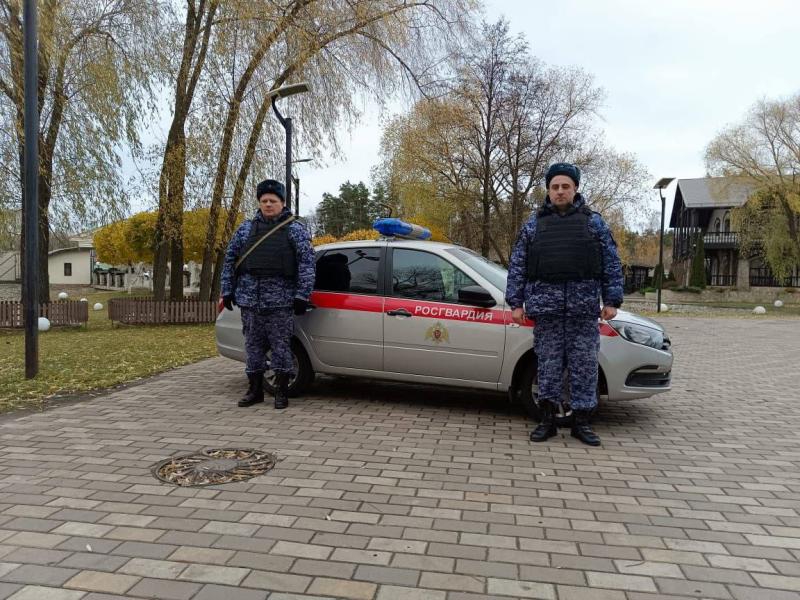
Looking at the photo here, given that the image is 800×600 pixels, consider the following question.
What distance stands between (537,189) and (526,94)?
13.0 feet

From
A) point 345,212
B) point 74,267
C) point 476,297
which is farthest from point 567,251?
point 345,212

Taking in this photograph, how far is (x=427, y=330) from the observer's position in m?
5.45

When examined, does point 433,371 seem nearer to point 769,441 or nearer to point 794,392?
point 769,441

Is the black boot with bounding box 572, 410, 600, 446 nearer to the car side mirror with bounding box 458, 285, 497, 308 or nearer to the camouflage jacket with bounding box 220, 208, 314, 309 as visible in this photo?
the car side mirror with bounding box 458, 285, 497, 308

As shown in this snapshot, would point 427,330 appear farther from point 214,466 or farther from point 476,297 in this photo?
point 214,466

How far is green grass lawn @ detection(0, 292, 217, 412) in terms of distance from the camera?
6360 millimetres

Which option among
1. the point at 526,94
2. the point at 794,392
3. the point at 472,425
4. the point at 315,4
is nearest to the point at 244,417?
the point at 472,425

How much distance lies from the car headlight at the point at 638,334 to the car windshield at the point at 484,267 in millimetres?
1025

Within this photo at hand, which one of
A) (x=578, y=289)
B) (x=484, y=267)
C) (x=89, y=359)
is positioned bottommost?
(x=89, y=359)

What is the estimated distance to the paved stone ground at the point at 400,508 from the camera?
8.34 feet

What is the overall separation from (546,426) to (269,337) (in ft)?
8.62

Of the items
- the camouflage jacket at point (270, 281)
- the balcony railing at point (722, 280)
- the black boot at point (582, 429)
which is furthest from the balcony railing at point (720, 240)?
the camouflage jacket at point (270, 281)

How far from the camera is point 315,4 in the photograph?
14523 mm

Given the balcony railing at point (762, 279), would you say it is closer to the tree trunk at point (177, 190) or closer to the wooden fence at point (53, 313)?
the tree trunk at point (177, 190)
